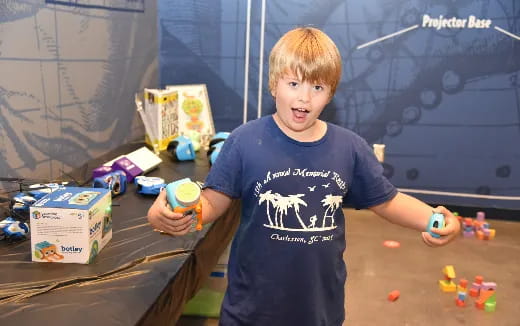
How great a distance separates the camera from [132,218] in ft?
5.63

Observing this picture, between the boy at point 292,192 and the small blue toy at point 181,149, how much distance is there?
1.44 m

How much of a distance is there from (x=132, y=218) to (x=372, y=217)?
192 centimetres

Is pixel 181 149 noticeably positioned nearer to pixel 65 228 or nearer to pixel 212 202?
pixel 65 228

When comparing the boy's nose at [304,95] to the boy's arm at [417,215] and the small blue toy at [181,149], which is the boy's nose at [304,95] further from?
the small blue toy at [181,149]

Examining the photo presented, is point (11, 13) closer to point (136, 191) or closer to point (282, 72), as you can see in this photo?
point (136, 191)

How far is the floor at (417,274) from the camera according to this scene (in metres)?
2.10

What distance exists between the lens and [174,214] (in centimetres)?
98

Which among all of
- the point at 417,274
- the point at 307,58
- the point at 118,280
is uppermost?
the point at 307,58

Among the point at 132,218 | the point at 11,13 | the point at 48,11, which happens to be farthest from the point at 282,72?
the point at 48,11

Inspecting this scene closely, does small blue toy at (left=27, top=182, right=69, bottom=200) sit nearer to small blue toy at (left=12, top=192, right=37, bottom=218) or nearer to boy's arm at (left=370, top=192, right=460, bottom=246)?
small blue toy at (left=12, top=192, right=37, bottom=218)

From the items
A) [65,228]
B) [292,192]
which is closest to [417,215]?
[292,192]

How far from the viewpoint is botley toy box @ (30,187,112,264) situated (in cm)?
133

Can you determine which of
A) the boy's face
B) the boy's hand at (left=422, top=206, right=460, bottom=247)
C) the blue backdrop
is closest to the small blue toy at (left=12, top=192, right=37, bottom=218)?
the boy's face

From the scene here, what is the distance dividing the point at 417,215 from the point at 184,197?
1.66 ft
